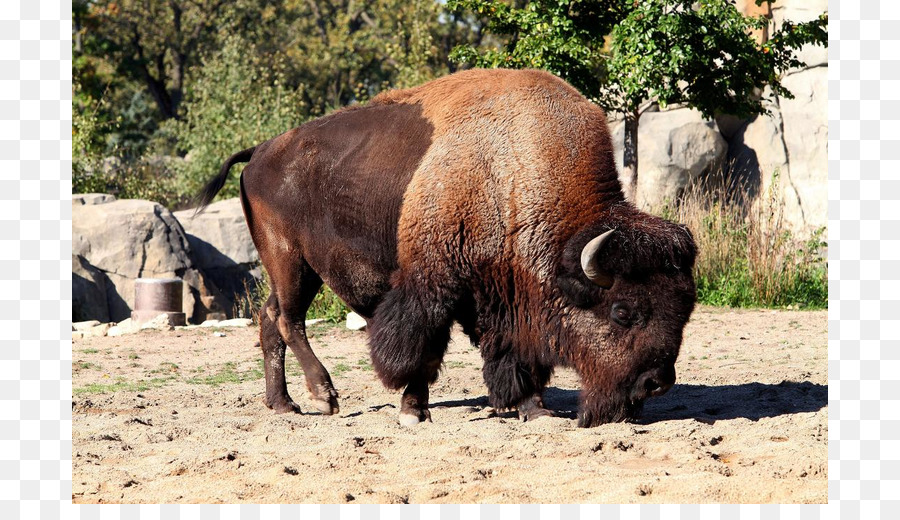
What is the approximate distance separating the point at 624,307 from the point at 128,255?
9.86 metres

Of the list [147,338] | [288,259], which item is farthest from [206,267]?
[288,259]

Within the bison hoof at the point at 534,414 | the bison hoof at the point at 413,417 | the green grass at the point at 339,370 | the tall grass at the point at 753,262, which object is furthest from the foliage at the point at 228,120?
the bison hoof at the point at 534,414

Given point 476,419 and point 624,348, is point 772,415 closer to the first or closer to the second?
point 624,348

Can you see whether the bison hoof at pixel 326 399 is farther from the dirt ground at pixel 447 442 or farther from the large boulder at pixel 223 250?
the large boulder at pixel 223 250

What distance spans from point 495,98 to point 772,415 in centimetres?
252

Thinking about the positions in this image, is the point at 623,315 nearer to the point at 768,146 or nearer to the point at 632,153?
the point at 632,153

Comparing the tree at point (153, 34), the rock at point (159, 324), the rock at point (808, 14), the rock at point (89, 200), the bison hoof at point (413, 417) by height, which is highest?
the tree at point (153, 34)

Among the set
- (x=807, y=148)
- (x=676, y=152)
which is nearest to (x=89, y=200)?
(x=676, y=152)

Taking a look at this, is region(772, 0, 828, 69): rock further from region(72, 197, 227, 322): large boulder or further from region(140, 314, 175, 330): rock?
region(140, 314, 175, 330): rock

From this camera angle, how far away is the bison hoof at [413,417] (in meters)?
5.95

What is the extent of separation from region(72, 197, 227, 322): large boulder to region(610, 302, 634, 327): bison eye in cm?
922

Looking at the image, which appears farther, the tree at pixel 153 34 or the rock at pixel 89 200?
the tree at pixel 153 34

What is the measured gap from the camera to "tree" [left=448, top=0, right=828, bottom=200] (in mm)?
11477

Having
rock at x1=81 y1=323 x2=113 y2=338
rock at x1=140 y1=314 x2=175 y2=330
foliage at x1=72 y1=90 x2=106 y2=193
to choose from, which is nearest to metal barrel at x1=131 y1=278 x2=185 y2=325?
rock at x1=140 y1=314 x2=175 y2=330
